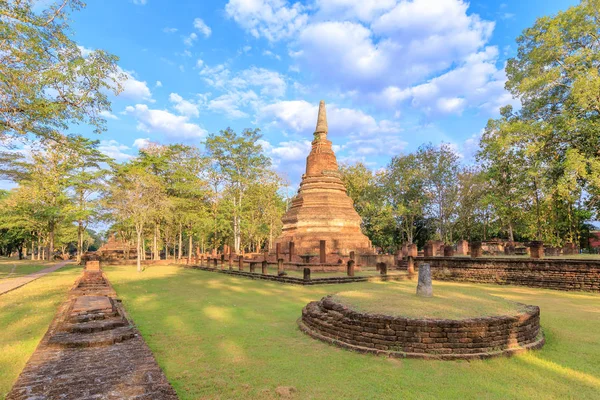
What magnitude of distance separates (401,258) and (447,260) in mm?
5353

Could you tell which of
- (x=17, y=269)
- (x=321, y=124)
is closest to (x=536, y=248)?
(x=321, y=124)

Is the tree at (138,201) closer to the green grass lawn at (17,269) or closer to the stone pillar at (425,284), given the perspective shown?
the green grass lawn at (17,269)

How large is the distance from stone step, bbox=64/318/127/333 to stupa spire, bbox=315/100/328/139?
23743 mm

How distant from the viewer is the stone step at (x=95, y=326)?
16.9 feet

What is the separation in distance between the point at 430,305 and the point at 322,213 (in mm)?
17983

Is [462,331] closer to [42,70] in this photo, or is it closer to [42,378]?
[42,378]

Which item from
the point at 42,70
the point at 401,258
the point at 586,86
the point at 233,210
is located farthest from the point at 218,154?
the point at 586,86

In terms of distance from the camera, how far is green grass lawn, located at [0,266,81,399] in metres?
4.50

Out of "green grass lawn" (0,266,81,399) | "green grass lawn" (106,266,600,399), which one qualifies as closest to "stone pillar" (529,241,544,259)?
"green grass lawn" (106,266,600,399)

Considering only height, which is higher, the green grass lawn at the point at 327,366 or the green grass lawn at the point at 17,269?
the green grass lawn at the point at 327,366

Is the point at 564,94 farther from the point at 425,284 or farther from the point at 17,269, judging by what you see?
the point at 17,269

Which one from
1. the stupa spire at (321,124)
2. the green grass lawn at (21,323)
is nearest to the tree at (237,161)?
the stupa spire at (321,124)

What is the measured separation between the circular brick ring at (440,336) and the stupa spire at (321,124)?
2326cm

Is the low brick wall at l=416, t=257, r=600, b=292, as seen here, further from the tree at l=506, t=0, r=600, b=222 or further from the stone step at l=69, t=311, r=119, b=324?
the stone step at l=69, t=311, r=119, b=324
